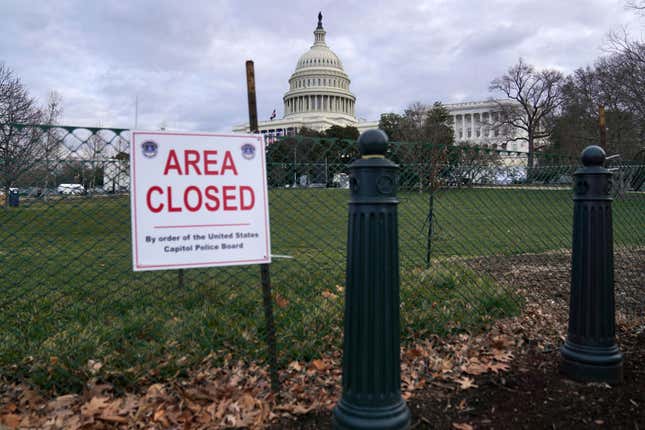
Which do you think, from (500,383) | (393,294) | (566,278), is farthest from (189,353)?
(566,278)

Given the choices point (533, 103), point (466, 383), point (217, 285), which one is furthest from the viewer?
point (533, 103)

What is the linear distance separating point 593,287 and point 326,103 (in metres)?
92.0

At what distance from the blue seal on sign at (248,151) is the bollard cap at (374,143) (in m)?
0.76

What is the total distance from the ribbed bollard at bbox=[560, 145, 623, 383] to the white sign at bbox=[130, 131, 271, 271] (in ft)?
6.53

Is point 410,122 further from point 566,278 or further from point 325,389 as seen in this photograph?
point 325,389

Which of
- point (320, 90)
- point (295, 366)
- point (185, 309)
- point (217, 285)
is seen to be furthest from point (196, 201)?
point (320, 90)

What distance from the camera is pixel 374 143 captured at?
206 centimetres

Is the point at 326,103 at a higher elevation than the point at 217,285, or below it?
higher

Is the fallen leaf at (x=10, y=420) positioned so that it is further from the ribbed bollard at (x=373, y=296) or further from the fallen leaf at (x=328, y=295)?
the fallen leaf at (x=328, y=295)

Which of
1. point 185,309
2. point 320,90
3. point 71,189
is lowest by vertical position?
point 185,309

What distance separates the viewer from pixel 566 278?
559 centimetres

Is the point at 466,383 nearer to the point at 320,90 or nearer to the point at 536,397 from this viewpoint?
the point at 536,397

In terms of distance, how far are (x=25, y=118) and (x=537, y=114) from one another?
42970mm

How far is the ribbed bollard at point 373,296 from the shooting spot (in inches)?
80.7
